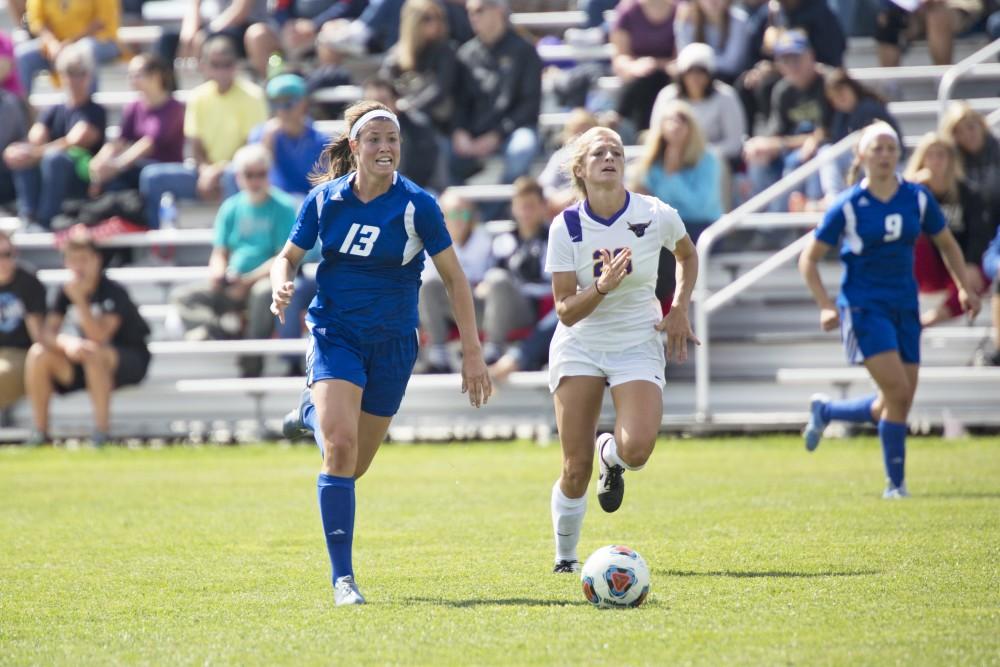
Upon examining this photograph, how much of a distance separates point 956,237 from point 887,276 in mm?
4530

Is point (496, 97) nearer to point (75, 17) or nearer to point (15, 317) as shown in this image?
point (15, 317)

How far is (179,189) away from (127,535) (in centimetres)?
929

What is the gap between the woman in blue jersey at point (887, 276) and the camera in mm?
10477

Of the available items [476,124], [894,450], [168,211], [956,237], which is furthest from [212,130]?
[894,450]

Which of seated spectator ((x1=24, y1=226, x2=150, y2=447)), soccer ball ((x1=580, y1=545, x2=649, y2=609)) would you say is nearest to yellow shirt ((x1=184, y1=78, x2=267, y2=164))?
seated spectator ((x1=24, y1=226, x2=150, y2=447))

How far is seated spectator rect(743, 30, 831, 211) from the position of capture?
16359 millimetres

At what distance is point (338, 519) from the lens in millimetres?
7059

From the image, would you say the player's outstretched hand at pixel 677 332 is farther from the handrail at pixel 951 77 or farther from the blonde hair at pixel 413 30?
the blonde hair at pixel 413 30

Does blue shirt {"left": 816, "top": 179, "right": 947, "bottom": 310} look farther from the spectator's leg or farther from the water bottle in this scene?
the water bottle

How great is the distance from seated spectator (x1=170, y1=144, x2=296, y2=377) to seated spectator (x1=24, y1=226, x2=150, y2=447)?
700 mm

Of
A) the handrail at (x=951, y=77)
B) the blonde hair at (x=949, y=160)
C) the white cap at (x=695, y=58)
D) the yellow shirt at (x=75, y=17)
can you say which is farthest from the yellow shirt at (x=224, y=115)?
the blonde hair at (x=949, y=160)

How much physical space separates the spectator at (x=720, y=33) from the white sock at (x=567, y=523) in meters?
10.5

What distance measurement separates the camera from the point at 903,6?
18.2 meters

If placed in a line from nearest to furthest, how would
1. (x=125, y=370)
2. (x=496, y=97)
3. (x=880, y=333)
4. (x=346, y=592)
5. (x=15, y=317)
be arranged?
(x=346, y=592)
(x=880, y=333)
(x=125, y=370)
(x=15, y=317)
(x=496, y=97)
